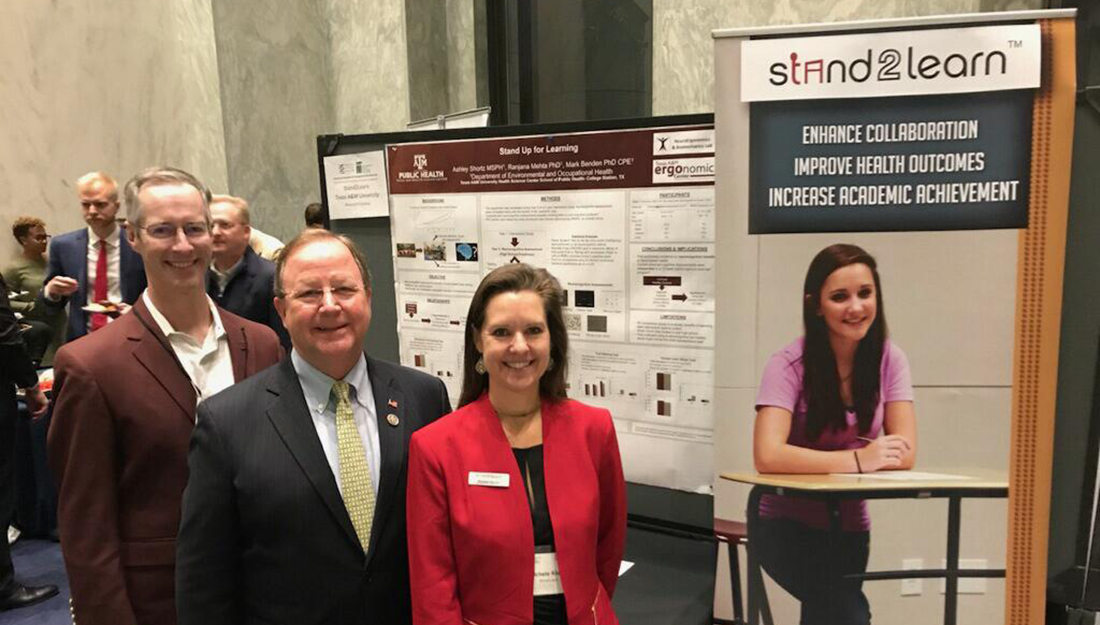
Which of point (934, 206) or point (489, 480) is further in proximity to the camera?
point (934, 206)

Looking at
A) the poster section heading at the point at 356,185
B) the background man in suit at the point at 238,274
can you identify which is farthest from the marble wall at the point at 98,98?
the poster section heading at the point at 356,185

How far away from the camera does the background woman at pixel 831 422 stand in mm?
1842

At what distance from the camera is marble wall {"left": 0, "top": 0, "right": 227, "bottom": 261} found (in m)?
4.80

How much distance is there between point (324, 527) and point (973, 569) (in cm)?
160

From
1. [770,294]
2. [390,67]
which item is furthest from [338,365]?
[390,67]

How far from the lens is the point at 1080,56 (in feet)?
5.65

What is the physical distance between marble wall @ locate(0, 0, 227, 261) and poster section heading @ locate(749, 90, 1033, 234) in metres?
4.79

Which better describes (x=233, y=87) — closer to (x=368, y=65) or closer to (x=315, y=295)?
(x=368, y=65)

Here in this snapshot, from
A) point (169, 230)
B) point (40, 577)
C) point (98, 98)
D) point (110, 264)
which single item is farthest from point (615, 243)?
point (98, 98)

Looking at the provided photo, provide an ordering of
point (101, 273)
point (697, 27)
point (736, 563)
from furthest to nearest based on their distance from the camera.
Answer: point (101, 273)
point (697, 27)
point (736, 563)

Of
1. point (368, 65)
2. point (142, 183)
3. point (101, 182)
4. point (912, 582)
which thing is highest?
point (368, 65)

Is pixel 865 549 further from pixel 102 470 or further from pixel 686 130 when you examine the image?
pixel 102 470

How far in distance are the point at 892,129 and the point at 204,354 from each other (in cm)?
171

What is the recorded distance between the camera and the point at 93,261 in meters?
3.73
